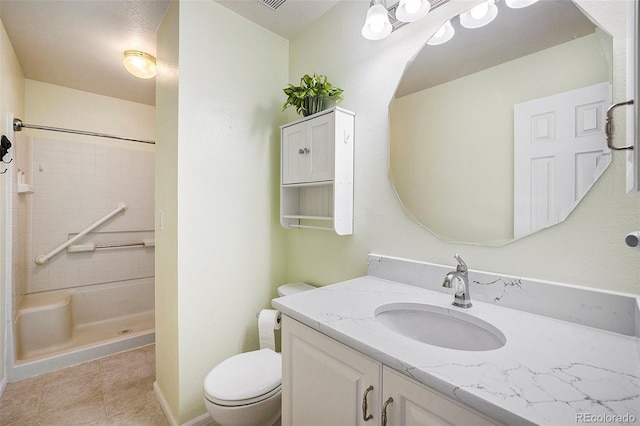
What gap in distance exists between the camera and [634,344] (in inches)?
28.2

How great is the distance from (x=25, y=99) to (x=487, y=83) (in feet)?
12.3

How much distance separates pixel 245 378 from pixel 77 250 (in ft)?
8.44

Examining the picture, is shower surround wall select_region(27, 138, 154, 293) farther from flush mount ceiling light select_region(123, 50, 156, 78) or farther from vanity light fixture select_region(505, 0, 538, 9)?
vanity light fixture select_region(505, 0, 538, 9)

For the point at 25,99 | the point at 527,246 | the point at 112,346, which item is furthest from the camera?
the point at 25,99

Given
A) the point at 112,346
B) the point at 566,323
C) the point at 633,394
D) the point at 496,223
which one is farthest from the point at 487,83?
the point at 112,346

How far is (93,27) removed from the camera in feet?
6.03

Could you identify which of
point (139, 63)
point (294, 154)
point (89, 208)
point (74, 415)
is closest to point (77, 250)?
point (89, 208)

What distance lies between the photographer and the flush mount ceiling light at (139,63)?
2.10m

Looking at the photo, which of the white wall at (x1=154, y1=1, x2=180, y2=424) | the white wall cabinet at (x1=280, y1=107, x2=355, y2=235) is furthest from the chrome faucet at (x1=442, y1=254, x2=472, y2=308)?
the white wall at (x1=154, y1=1, x2=180, y2=424)

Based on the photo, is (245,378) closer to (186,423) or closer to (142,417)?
(186,423)

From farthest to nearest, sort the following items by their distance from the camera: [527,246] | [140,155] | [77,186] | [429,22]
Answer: [140,155], [77,186], [429,22], [527,246]

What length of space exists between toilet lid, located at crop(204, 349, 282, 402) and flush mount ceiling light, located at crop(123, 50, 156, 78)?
2.20 m

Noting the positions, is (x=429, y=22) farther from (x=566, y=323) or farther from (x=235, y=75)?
(x=566, y=323)

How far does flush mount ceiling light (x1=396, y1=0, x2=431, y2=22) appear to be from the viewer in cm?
111
